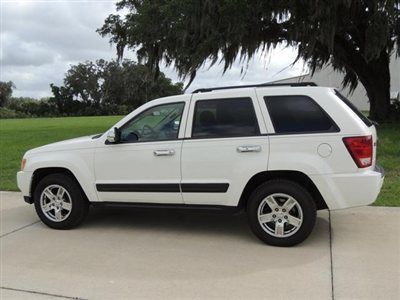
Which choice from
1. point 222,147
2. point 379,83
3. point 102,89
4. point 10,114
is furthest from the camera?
point 102,89

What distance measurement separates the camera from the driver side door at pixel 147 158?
6.00 m

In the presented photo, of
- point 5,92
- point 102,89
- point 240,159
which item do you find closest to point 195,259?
point 240,159

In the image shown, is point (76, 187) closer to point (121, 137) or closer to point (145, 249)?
point (121, 137)

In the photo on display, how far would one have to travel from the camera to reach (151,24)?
17875mm

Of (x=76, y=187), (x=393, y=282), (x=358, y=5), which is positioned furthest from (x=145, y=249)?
(x=358, y=5)

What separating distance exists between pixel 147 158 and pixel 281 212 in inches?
68.0

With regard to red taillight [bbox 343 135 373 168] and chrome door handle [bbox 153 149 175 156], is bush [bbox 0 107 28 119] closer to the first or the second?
chrome door handle [bbox 153 149 175 156]

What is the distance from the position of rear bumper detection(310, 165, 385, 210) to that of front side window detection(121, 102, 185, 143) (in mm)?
1801

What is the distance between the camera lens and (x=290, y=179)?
570cm

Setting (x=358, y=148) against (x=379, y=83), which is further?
(x=379, y=83)

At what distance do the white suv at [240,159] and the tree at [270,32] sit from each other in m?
9.56

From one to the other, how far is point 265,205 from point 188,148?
111cm

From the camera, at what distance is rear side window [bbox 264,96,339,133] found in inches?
218

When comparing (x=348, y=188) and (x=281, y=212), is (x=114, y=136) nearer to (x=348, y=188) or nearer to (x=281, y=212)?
(x=281, y=212)
